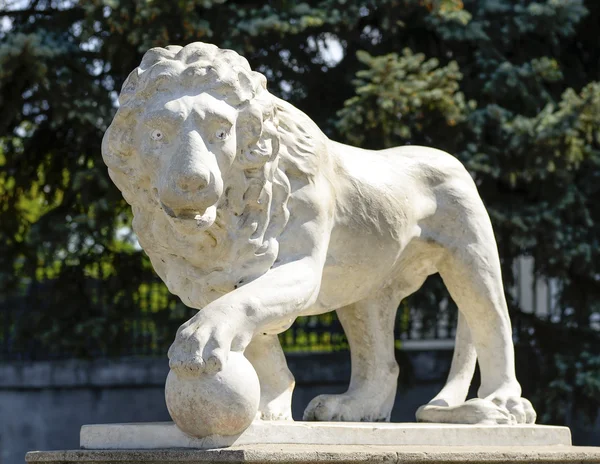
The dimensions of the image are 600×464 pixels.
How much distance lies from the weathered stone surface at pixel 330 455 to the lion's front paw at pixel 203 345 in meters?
0.28

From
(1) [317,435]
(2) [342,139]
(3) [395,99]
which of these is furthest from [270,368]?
(2) [342,139]

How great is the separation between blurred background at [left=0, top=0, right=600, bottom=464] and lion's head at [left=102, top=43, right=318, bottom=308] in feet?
15.0

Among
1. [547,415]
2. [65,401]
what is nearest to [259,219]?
[547,415]

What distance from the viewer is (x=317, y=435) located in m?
4.22

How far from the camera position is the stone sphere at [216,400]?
3865 mm

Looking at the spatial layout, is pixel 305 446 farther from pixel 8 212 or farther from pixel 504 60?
pixel 8 212

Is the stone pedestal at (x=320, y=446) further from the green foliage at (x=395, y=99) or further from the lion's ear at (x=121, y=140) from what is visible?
the green foliage at (x=395, y=99)

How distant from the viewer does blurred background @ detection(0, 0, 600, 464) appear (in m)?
→ 9.12

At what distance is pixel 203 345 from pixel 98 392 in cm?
787

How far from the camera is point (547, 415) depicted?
9453 mm

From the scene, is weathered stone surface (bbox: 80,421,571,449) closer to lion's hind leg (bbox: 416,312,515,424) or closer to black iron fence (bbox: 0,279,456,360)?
lion's hind leg (bbox: 416,312,515,424)

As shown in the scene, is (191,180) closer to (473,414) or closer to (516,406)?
(473,414)

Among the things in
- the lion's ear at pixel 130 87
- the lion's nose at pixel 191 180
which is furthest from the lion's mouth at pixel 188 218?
the lion's ear at pixel 130 87

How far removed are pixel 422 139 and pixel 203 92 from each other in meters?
5.64
